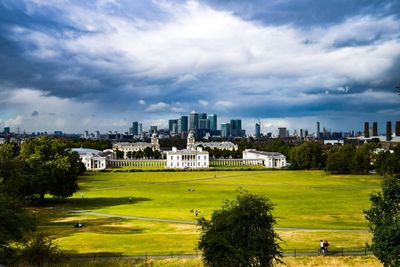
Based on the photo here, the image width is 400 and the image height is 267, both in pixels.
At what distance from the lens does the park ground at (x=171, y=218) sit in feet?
124

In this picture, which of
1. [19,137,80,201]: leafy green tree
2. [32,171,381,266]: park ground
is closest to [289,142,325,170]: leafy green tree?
[32,171,381,266]: park ground

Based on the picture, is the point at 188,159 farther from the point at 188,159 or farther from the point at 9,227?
the point at 9,227

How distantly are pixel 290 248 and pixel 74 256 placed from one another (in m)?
16.2

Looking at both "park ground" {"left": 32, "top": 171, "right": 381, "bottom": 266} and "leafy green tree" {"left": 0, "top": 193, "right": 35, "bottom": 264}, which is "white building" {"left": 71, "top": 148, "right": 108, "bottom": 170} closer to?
"park ground" {"left": 32, "top": 171, "right": 381, "bottom": 266}

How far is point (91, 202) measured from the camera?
6662 centimetres

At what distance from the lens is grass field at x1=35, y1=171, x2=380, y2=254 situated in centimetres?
3812

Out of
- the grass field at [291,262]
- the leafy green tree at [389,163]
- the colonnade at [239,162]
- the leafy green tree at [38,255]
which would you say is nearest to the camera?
the leafy green tree at [38,255]

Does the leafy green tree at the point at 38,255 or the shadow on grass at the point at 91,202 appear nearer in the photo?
the leafy green tree at the point at 38,255

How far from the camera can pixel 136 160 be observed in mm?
190875

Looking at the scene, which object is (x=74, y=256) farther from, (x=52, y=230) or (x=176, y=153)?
Result: (x=176, y=153)

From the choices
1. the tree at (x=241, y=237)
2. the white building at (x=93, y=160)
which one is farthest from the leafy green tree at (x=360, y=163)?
the tree at (x=241, y=237)

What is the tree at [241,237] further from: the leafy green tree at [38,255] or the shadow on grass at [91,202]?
the shadow on grass at [91,202]

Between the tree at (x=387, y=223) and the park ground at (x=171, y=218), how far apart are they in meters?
9.21

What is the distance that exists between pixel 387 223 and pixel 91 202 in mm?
48733
